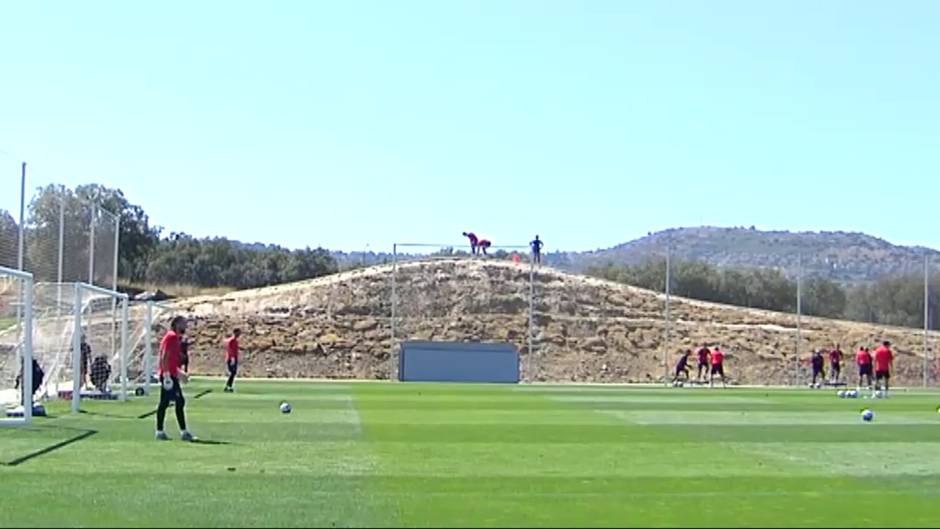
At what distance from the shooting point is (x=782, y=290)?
3413 inches

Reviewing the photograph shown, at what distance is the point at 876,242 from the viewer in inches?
7234

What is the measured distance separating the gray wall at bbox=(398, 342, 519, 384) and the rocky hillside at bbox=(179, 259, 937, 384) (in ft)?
7.68

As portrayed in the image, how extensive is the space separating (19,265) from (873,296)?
2580 inches

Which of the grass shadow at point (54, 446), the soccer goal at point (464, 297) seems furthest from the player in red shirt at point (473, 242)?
the grass shadow at point (54, 446)

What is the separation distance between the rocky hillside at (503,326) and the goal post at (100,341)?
68.6 ft

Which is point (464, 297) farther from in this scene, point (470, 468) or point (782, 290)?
point (470, 468)

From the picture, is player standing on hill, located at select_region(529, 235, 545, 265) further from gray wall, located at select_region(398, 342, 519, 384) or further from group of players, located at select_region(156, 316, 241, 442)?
group of players, located at select_region(156, 316, 241, 442)

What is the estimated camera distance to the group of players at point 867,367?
44.6 metres

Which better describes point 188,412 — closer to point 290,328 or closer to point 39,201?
point 39,201

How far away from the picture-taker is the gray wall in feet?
188

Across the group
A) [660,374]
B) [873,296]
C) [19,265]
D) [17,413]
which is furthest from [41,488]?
[873,296]

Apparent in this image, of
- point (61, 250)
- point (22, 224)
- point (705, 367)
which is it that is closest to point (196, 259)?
point (705, 367)

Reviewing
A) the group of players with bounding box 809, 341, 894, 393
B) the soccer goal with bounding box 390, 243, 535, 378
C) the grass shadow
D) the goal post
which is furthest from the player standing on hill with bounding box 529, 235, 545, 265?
the grass shadow

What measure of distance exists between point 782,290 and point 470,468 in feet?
233
